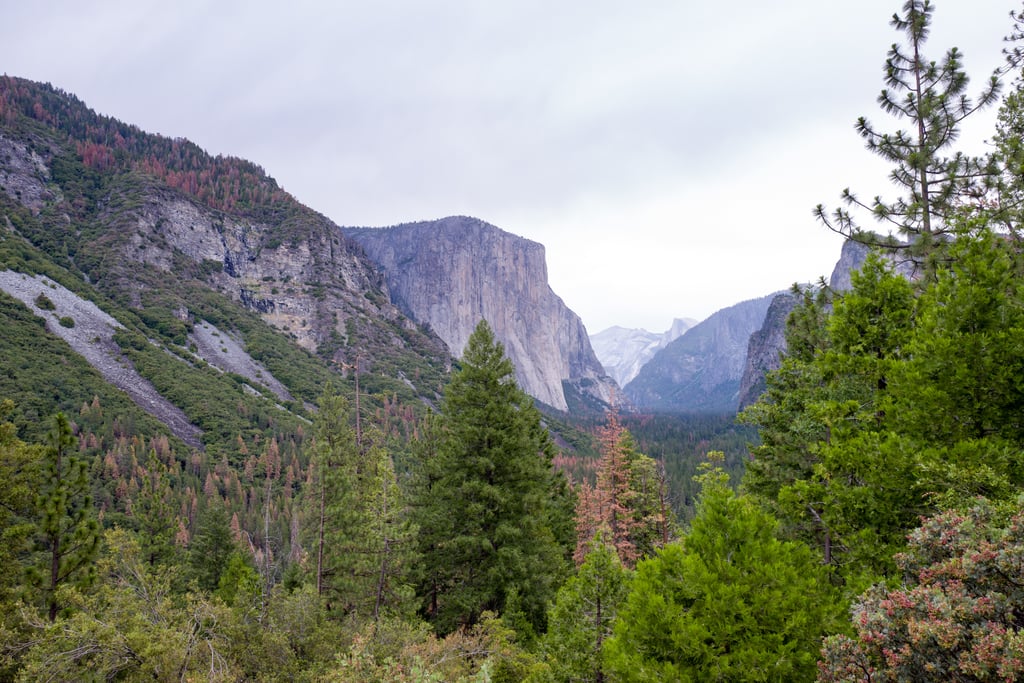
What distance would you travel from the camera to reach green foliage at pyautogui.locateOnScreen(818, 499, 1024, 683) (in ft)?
12.3

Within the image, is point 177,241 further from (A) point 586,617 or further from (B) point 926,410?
(B) point 926,410

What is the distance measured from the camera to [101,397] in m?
83.8

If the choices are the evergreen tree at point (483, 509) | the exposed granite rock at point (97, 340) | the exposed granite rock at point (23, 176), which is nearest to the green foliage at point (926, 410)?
the evergreen tree at point (483, 509)

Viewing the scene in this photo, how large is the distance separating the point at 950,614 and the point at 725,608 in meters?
3.06

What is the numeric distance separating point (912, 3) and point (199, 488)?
84923 millimetres

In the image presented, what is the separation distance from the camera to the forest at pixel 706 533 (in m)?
5.41

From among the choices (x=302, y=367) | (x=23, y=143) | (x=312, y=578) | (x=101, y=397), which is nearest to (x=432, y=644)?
(x=312, y=578)

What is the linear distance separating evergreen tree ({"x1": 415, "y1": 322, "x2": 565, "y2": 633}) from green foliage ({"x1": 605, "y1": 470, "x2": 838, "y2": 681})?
828 centimetres

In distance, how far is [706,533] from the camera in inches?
289

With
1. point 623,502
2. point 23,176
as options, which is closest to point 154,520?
point 623,502

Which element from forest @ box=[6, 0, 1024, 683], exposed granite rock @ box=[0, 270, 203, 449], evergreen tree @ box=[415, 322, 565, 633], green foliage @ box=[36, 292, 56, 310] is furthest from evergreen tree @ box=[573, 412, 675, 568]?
green foliage @ box=[36, 292, 56, 310]

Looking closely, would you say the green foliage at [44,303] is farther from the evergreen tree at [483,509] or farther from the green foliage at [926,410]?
the green foliage at [926,410]

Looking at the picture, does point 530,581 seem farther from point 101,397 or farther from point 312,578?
point 101,397

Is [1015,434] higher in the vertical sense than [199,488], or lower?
higher
